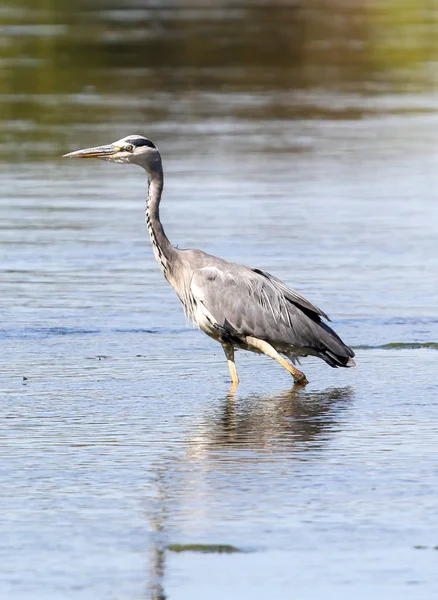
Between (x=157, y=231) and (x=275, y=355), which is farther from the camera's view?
(x=157, y=231)

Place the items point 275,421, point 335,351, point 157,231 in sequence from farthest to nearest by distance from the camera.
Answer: point 157,231 < point 335,351 < point 275,421

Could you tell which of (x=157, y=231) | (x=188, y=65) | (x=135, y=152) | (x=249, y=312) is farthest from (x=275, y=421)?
(x=188, y=65)

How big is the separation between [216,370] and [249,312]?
1.55ft

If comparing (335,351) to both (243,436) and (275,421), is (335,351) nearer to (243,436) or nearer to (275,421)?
(275,421)

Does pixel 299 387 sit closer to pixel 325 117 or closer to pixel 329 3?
pixel 325 117

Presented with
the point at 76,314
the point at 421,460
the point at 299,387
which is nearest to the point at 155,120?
the point at 76,314

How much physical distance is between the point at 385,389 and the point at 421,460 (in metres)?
1.95

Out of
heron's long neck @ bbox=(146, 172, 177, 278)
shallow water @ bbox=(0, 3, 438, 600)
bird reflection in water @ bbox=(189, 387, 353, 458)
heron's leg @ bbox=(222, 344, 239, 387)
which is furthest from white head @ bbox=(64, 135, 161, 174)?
bird reflection in water @ bbox=(189, 387, 353, 458)

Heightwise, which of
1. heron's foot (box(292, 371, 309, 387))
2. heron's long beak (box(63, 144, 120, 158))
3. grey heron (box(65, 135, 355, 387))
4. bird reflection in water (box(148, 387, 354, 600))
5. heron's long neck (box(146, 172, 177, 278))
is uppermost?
heron's long beak (box(63, 144, 120, 158))

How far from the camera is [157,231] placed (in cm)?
1100

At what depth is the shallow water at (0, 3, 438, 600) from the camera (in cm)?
657

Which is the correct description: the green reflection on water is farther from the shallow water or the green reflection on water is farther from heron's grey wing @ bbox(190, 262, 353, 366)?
heron's grey wing @ bbox(190, 262, 353, 366)

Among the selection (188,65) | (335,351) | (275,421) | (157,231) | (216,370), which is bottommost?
(216,370)

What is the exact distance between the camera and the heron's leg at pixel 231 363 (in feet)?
33.7
